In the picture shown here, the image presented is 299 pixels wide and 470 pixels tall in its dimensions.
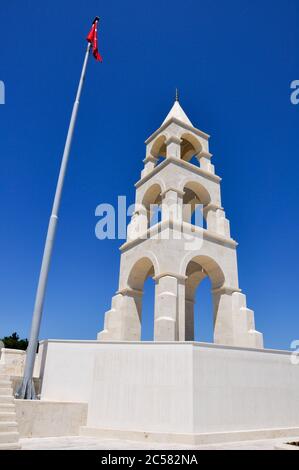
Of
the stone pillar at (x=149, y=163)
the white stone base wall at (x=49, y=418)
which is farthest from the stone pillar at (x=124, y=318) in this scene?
the stone pillar at (x=149, y=163)

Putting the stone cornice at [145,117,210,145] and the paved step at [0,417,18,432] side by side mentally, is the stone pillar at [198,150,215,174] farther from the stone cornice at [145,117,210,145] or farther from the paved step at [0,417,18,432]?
the paved step at [0,417,18,432]

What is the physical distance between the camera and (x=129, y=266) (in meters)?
19.7

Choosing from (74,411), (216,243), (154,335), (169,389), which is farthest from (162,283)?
(74,411)

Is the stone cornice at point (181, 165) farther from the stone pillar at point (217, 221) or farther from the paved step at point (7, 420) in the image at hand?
the paved step at point (7, 420)

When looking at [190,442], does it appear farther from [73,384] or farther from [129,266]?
[129,266]

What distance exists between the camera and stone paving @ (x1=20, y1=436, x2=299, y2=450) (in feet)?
31.4

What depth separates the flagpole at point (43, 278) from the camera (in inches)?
471

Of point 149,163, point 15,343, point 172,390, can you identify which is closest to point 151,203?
point 149,163

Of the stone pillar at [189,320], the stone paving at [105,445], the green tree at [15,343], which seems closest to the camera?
the stone paving at [105,445]

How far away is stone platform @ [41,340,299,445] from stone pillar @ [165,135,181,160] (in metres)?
12.5

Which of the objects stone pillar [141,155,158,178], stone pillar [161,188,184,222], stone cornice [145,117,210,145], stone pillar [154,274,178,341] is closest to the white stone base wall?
stone pillar [154,274,178,341]

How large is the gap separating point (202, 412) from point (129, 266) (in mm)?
10001

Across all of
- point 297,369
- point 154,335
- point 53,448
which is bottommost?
point 53,448

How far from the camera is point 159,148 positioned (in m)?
23.9
